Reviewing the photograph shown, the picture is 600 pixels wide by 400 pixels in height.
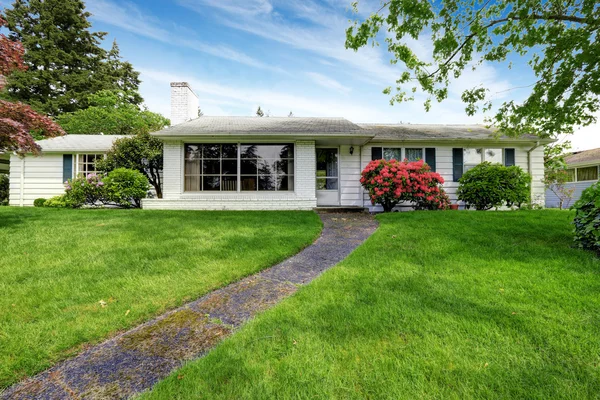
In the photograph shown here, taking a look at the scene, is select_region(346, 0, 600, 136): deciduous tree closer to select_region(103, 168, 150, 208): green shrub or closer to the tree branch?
the tree branch

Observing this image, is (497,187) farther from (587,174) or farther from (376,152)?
(587,174)

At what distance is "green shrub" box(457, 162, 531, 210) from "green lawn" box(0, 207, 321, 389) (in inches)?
275

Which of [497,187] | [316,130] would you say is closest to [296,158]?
[316,130]

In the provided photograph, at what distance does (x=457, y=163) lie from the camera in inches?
457

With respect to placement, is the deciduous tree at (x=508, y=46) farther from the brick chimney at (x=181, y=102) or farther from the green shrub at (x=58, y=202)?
the green shrub at (x=58, y=202)

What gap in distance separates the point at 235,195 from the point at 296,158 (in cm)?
276

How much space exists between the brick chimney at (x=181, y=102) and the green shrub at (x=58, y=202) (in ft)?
17.4

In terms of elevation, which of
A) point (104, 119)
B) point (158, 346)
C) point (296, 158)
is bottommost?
point (158, 346)

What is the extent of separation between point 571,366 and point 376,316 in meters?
1.29

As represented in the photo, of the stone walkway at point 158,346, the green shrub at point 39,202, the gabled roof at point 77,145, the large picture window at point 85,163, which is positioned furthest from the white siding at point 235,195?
the stone walkway at point 158,346

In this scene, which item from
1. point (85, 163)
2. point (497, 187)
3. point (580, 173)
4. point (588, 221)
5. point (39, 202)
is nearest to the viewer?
point (588, 221)

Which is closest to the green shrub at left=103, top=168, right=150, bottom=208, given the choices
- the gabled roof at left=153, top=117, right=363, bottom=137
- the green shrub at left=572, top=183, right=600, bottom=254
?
the gabled roof at left=153, top=117, right=363, bottom=137

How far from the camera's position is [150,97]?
114 ft

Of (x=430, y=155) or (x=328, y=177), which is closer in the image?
(x=328, y=177)
